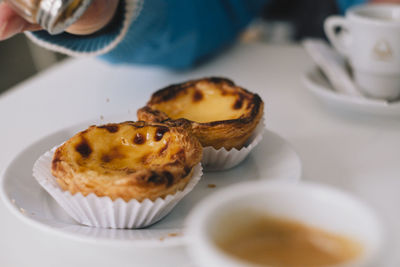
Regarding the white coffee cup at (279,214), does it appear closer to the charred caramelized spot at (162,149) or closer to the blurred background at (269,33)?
the charred caramelized spot at (162,149)

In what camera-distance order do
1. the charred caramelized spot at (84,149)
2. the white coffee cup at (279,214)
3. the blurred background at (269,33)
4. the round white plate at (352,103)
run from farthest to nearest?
the blurred background at (269,33), the round white plate at (352,103), the charred caramelized spot at (84,149), the white coffee cup at (279,214)

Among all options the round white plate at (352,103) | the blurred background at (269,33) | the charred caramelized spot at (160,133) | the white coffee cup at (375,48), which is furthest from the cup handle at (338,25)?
the blurred background at (269,33)

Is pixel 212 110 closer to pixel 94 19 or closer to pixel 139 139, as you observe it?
pixel 139 139

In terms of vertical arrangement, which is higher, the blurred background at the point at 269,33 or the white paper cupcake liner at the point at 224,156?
the white paper cupcake liner at the point at 224,156

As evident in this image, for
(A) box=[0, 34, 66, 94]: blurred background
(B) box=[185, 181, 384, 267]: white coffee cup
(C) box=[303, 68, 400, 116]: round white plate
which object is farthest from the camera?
(A) box=[0, 34, 66, 94]: blurred background

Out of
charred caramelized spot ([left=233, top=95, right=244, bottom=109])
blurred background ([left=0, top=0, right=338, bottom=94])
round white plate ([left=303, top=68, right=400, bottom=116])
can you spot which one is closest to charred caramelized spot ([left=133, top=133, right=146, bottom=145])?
charred caramelized spot ([left=233, top=95, right=244, bottom=109])

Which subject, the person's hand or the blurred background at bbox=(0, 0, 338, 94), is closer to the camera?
the person's hand

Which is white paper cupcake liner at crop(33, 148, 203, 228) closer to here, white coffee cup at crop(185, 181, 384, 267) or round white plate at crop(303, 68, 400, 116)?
→ white coffee cup at crop(185, 181, 384, 267)

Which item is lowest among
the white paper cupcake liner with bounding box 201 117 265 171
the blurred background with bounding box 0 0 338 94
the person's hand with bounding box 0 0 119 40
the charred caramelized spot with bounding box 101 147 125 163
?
the blurred background with bounding box 0 0 338 94
